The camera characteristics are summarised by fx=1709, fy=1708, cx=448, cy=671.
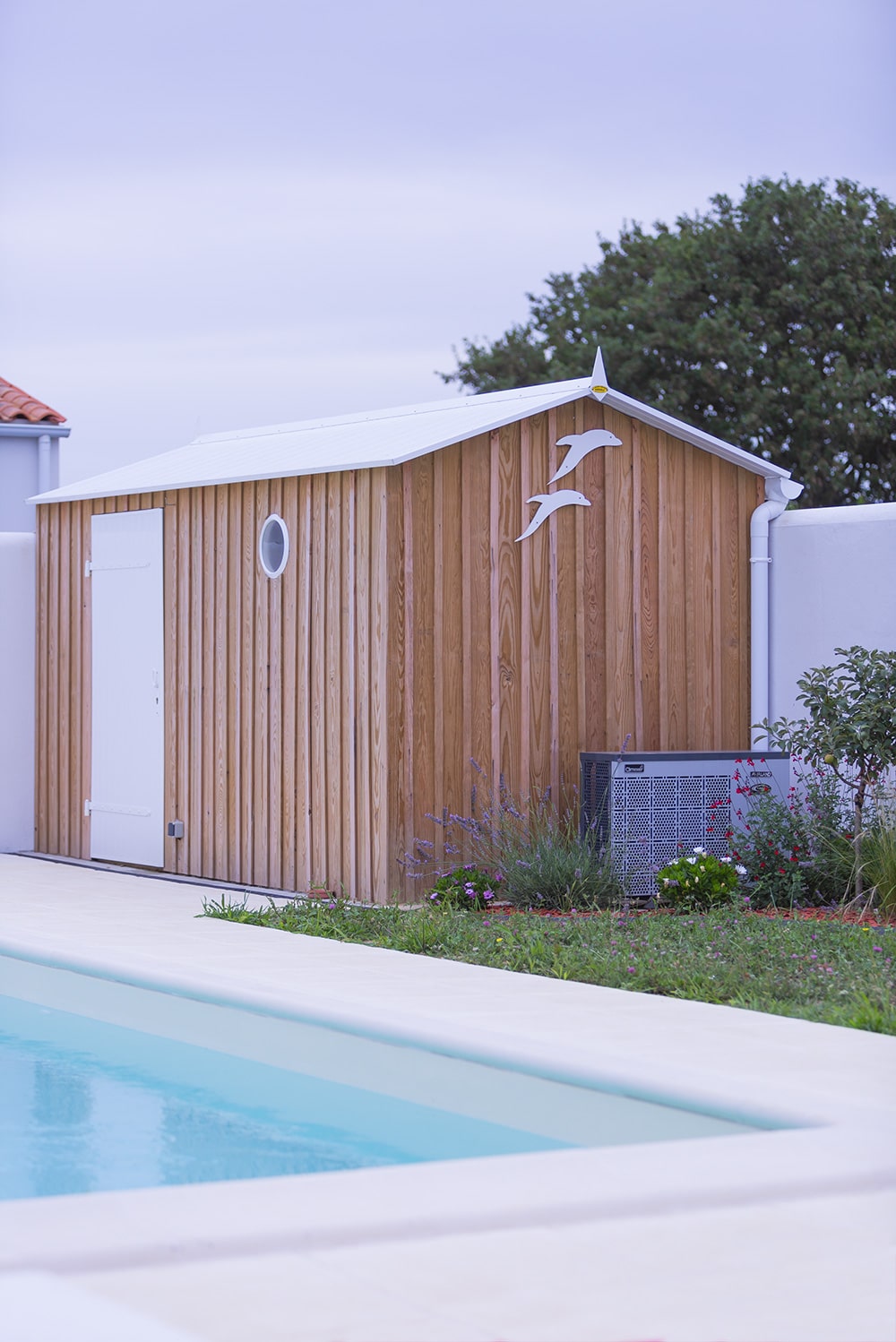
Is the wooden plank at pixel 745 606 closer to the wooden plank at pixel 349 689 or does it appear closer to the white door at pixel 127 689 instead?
the wooden plank at pixel 349 689

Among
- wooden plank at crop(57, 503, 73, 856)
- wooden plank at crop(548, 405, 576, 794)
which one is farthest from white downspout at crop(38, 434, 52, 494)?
wooden plank at crop(548, 405, 576, 794)

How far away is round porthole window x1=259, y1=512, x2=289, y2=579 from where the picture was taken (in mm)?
9156

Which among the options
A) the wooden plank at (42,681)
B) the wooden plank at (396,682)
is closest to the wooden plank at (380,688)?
the wooden plank at (396,682)

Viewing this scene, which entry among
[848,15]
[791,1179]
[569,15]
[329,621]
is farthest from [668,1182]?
[329,621]

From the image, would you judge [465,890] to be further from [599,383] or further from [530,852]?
[599,383]

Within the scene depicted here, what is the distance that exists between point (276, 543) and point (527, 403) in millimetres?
1556

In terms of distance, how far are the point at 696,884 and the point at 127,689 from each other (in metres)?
3.92

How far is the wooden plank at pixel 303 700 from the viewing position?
8.95 m

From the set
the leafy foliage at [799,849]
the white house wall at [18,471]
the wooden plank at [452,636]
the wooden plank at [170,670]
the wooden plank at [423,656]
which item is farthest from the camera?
the white house wall at [18,471]

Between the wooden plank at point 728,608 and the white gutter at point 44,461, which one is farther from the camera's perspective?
the white gutter at point 44,461

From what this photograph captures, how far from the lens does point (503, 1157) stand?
403 centimetres

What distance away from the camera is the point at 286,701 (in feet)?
29.9

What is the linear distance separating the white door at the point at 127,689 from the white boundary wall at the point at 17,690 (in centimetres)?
77

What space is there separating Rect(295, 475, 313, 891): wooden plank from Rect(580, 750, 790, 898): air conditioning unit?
1.44m
